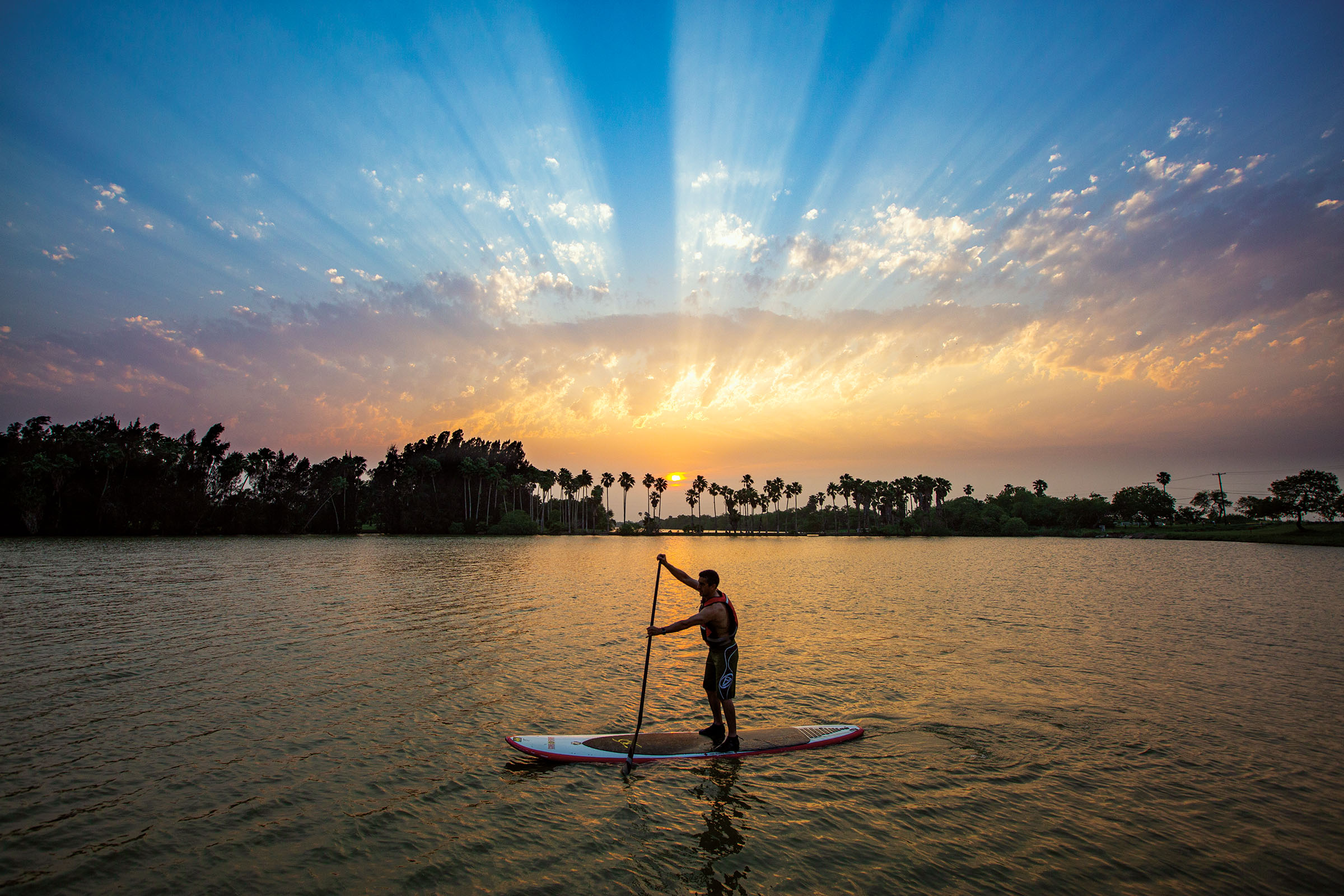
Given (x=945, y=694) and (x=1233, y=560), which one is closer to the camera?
(x=945, y=694)

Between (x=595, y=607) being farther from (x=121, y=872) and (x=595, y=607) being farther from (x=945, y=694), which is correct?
(x=121, y=872)

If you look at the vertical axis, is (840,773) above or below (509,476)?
below

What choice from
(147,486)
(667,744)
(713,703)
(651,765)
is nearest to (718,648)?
(713,703)

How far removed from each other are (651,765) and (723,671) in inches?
85.1

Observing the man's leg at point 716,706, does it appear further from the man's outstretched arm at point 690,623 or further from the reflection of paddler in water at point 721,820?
the man's outstretched arm at point 690,623

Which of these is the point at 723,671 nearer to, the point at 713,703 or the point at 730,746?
the point at 713,703

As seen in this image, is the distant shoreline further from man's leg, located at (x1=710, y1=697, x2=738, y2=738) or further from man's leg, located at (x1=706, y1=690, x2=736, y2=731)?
man's leg, located at (x1=710, y1=697, x2=738, y2=738)

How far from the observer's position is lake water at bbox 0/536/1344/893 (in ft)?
22.7

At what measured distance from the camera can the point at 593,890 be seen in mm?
6469

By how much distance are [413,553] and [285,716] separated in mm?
63396

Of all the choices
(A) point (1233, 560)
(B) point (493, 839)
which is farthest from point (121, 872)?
(A) point (1233, 560)

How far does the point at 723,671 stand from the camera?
1023 centimetres

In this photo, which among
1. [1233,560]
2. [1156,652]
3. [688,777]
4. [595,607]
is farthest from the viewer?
[1233,560]

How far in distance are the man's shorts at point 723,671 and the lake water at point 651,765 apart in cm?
132
